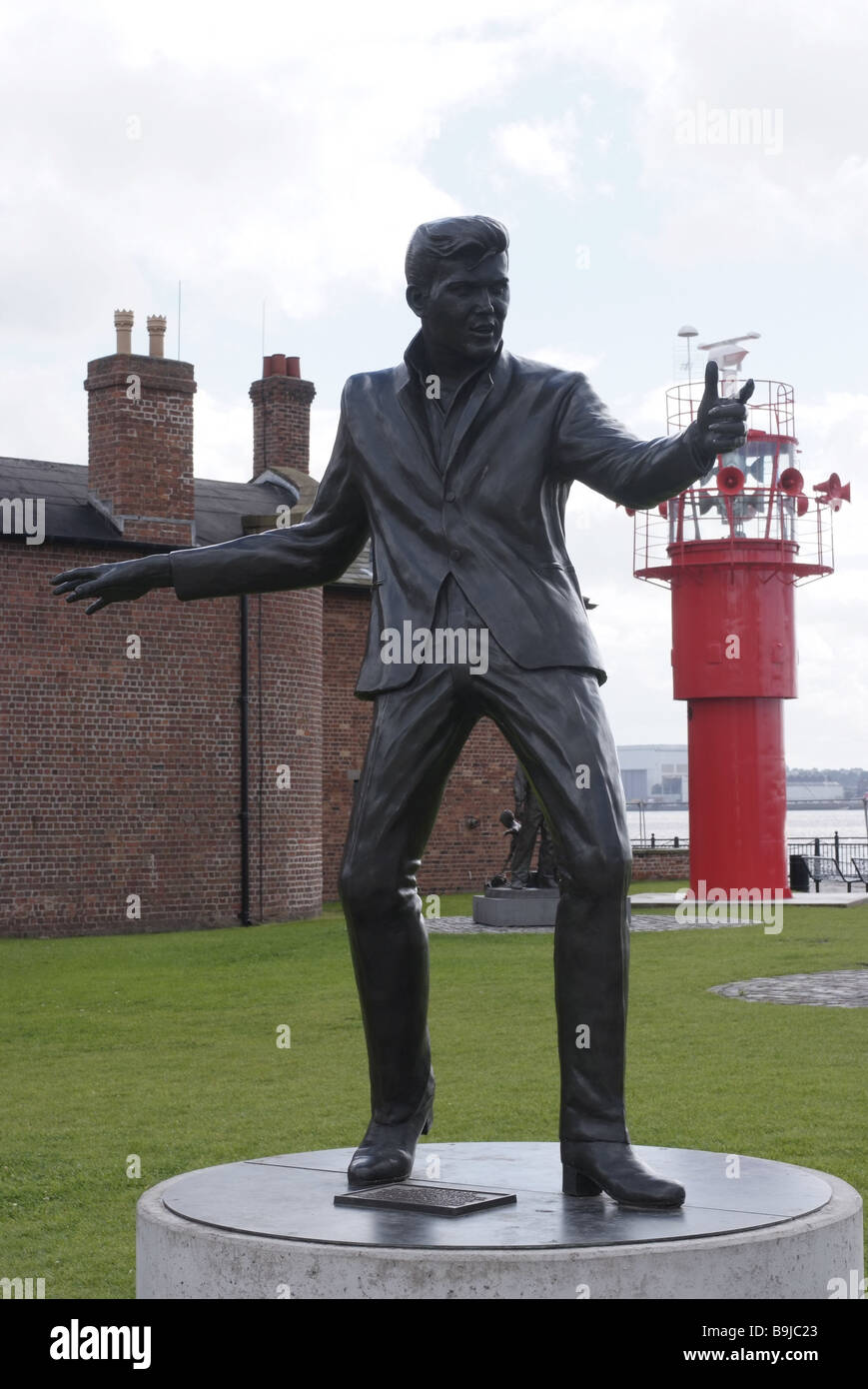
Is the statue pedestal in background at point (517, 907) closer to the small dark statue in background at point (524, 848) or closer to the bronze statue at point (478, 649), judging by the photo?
the small dark statue in background at point (524, 848)

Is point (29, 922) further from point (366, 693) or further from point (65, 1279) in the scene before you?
point (366, 693)

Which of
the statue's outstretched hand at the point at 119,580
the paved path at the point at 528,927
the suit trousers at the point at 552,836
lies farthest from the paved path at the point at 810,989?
the statue's outstretched hand at the point at 119,580

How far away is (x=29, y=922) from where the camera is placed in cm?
2166

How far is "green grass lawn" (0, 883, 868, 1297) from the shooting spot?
779 centimetres

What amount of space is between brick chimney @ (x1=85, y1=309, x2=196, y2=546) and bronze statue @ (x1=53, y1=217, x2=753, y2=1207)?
60.9 ft

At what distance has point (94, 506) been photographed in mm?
23484

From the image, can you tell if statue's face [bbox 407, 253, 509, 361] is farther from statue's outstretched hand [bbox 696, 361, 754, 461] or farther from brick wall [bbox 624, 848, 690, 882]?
brick wall [bbox 624, 848, 690, 882]

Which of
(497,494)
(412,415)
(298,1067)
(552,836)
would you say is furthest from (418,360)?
(298,1067)

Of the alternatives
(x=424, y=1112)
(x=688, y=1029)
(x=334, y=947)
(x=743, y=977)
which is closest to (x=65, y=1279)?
(x=424, y=1112)

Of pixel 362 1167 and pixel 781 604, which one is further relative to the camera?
pixel 781 604

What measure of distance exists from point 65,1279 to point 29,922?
16114 millimetres

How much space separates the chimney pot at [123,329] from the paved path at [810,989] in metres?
12.6

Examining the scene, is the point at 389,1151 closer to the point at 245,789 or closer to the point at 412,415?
the point at 412,415

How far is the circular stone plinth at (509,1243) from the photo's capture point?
371 centimetres
